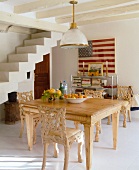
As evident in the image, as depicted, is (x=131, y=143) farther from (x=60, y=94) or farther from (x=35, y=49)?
(x=35, y=49)

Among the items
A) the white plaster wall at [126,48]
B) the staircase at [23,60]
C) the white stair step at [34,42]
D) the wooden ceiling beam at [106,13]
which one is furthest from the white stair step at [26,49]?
the white plaster wall at [126,48]

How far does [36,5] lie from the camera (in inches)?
163

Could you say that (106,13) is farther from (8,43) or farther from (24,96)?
(8,43)

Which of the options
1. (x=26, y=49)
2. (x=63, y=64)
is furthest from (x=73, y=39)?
(x=63, y=64)

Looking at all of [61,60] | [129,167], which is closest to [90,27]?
[61,60]

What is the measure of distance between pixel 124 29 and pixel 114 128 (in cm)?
326

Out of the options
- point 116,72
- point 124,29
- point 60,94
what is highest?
point 124,29

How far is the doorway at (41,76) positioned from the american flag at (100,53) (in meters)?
1.29

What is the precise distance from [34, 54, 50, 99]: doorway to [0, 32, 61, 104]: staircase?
115cm

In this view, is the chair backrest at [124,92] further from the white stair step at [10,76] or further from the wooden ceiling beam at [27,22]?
the white stair step at [10,76]

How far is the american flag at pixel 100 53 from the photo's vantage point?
6152 mm

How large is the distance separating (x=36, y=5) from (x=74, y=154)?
9.12 feet

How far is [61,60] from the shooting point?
7270mm

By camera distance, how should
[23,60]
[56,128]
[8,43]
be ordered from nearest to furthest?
[56,128], [23,60], [8,43]
